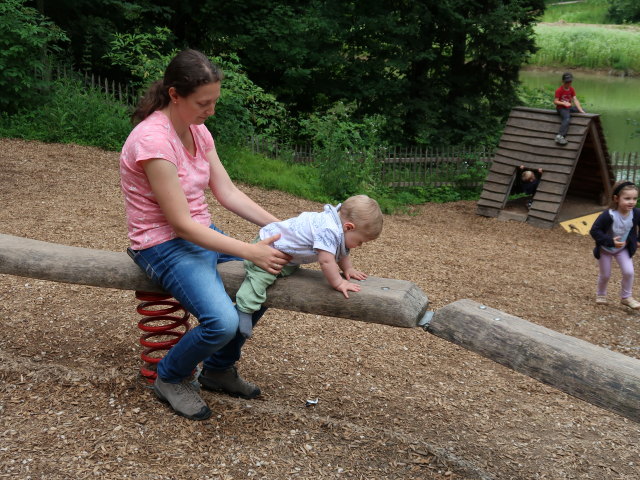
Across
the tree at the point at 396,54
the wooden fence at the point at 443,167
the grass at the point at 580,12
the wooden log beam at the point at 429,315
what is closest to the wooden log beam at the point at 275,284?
the wooden log beam at the point at 429,315

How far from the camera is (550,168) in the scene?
1042 centimetres

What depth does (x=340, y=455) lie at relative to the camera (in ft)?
9.62

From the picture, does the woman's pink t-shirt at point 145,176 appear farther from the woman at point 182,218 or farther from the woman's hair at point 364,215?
the woman's hair at point 364,215

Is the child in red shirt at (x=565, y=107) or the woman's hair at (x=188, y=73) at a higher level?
the woman's hair at (x=188, y=73)

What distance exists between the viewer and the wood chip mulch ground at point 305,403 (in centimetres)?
279

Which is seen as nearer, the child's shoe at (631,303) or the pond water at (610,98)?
the child's shoe at (631,303)

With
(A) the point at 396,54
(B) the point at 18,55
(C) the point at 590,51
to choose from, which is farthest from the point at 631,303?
(C) the point at 590,51

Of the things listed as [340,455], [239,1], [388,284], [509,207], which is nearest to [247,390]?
[340,455]

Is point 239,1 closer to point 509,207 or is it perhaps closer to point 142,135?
point 509,207

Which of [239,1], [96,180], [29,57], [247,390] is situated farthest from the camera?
[239,1]

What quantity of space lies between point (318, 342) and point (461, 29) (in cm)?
1278

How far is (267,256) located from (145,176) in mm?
605

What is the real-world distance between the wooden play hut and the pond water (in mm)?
5996

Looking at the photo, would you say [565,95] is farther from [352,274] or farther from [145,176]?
[145,176]
